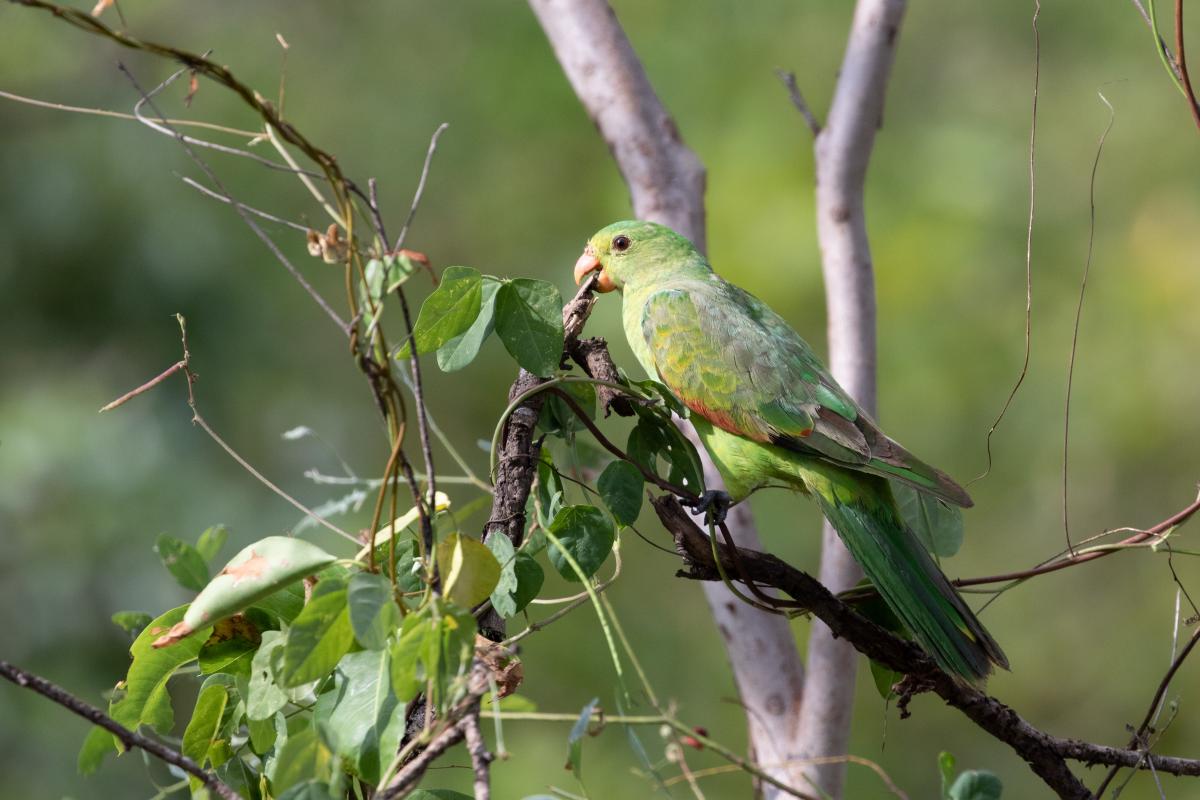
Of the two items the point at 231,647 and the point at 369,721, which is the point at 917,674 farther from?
the point at 231,647

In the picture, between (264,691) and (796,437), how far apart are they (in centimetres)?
131

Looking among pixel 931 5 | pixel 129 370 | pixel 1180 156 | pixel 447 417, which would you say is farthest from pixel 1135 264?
pixel 129 370

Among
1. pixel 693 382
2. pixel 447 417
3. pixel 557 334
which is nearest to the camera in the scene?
pixel 557 334

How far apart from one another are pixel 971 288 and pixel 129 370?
438 cm

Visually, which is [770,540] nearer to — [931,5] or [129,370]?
[129,370]

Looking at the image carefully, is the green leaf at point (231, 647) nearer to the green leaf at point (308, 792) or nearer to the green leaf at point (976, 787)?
the green leaf at point (308, 792)

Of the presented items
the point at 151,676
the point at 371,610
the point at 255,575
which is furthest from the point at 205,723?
the point at 371,610

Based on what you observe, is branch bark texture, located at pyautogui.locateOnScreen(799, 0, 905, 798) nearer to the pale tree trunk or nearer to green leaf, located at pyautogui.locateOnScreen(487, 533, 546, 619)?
the pale tree trunk

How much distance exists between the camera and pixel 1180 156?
629 cm

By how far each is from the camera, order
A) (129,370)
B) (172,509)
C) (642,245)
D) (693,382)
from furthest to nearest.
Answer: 1. (129,370)
2. (172,509)
3. (642,245)
4. (693,382)

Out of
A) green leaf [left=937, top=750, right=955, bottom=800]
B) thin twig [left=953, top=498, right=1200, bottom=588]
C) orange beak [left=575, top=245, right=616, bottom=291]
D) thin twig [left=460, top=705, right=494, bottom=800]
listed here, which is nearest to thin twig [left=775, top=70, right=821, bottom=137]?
orange beak [left=575, top=245, right=616, bottom=291]

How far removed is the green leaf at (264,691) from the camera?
1.62 meters

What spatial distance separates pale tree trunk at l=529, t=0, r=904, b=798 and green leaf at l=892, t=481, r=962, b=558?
62cm

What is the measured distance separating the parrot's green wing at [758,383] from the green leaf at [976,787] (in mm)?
574
